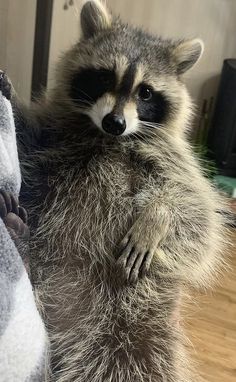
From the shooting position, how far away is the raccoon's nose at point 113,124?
89cm

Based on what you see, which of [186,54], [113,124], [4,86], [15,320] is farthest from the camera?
[186,54]

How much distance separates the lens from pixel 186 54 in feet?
3.69

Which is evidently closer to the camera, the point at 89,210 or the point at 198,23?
the point at 89,210

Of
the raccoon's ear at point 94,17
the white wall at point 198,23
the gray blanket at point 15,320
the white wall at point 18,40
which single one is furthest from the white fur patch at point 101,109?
the white wall at point 198,23

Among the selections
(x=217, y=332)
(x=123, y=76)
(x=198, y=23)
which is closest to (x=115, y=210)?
(x=123, y=76)

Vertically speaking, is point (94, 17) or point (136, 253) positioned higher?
point (94, 17)

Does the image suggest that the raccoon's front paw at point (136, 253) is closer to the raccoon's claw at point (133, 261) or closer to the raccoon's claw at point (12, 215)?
the raccoon's claw at point (133, 261)

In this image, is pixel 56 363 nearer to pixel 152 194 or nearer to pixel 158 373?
pixel 158 373

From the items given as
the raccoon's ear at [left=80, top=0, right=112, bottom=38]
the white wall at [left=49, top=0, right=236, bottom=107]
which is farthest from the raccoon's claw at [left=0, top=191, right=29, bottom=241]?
the white wall at [left=49, top=0, right=236, bottom=107]

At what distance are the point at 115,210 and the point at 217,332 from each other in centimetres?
119

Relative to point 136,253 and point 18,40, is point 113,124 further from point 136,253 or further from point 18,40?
point 18,40

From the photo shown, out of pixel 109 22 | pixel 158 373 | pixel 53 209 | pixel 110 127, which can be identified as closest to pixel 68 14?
pixel 109 22

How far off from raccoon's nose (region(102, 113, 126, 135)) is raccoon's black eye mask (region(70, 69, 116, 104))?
81 mm

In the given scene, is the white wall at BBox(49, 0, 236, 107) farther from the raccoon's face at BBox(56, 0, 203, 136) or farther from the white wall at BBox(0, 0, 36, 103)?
the raccoon's face at BBox(56, 0, 203, 136)
